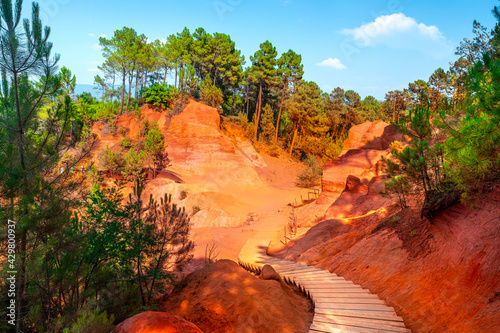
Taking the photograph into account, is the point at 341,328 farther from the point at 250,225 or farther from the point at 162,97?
the point at 162,97

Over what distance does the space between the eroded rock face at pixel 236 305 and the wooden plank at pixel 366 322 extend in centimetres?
54

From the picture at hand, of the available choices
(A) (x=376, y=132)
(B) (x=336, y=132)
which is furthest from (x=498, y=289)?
(B) (x=336, y=132)

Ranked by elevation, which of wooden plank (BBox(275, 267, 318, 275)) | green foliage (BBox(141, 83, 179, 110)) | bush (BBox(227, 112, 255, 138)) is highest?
green foliage (BBox(141, 83, 179, 110))

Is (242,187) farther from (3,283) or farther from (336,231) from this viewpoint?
(3,283)

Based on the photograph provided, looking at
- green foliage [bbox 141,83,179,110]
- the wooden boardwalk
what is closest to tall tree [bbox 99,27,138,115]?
green foliage [bbox 141,83,179,110]

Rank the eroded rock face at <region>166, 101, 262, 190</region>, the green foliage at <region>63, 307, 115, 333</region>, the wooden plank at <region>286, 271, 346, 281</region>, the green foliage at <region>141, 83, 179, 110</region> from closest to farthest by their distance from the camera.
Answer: the green foliage at <region>63, 307, 115, 333</region> → the wooden plank at <region>286, 271, 346, 281</region> → the eroded rock face at <region>166, 101, 262, 190</region> → the green foliage at <region>141, 83, 179, 110</region>

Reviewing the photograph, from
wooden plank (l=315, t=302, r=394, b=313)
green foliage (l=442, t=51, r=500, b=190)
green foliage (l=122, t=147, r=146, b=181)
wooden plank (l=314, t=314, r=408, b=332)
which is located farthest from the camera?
green foliage (l=122, t=147, r=146, b=181)

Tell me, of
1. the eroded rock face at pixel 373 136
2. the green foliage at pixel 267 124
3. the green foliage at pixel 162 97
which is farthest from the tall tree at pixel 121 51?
the eroded rock face at pixel 373 136

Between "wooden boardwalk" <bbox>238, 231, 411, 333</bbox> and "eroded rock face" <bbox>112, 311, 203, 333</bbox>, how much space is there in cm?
189

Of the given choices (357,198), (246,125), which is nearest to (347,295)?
(357,198)

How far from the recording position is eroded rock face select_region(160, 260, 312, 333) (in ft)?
16.5

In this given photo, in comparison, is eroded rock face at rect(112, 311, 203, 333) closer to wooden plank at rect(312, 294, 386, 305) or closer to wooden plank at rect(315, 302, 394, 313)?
wooden plank at rect(315, 302, 394, 313)

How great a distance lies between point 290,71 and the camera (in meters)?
46.2

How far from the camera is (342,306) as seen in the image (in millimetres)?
4992
